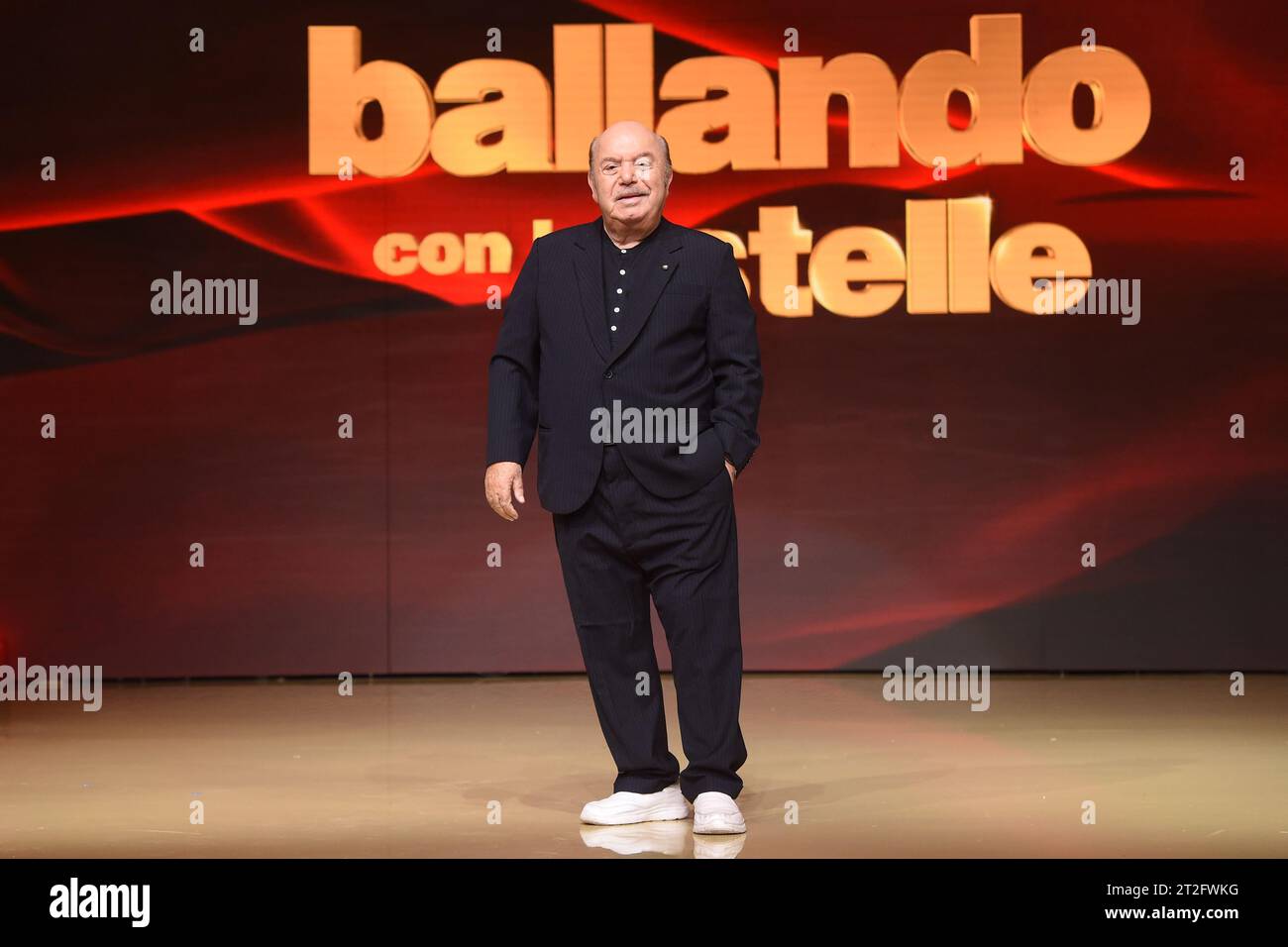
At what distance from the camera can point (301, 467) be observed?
19.9 feet

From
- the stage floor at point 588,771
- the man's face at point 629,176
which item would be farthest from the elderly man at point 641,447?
A: the stage floor at point 588,771

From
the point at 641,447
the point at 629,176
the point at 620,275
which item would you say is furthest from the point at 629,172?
the point at 641,447

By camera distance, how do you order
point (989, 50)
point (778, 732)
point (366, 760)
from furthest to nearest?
point (989, 50)
point (778, 732)
point (366, 760)

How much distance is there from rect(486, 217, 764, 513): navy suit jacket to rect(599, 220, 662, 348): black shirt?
16 mm

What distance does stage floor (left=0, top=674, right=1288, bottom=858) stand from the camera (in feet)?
11.2

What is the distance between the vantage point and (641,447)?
3500mm

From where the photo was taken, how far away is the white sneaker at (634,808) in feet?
11.6

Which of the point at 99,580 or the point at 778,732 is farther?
the point at 99,580

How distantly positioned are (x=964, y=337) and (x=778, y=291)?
0.67 m

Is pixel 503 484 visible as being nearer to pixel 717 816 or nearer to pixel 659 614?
pixel 659 614

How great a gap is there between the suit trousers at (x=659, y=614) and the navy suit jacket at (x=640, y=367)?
57 mm

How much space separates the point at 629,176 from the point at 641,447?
56cm

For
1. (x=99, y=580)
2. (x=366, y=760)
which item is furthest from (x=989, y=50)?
(x=99, y=580)

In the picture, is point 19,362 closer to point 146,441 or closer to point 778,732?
point 146,441
